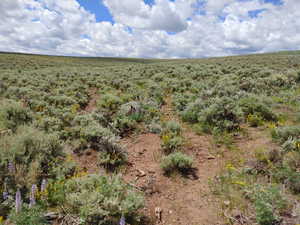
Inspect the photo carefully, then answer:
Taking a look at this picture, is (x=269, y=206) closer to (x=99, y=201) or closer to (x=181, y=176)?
(x=181, y=176)

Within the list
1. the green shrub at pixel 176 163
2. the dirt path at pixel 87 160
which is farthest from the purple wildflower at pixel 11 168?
the green shrub at pixel 176 163

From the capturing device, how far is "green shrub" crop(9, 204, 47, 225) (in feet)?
8.29

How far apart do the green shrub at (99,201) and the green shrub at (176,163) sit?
4.11ft

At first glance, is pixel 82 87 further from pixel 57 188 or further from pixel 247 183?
pixel 247 183

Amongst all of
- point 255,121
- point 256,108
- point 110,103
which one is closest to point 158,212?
point 255,121

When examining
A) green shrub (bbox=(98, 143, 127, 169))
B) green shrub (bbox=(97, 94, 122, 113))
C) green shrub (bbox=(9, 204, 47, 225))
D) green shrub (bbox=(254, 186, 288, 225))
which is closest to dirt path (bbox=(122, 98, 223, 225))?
green shrub (bbox=(98, 143, 127, 169))

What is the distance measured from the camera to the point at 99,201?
119 inches

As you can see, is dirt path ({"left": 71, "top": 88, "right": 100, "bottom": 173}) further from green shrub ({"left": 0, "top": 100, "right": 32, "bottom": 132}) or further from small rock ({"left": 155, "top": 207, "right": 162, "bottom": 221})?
green shrub ({"left": 0, "top": 100, "right": 32, "bottom": 132})

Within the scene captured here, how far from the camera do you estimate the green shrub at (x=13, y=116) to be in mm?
5214

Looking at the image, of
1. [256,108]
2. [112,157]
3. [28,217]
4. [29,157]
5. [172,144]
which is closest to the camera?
[28,217]

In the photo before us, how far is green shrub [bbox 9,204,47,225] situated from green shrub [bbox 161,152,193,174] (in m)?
2.51

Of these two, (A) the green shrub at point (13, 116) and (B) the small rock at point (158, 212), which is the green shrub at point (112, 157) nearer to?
(B) the small rock at point (158, 212)

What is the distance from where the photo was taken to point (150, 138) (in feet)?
19.8

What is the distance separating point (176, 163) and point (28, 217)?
2870 millimetres
